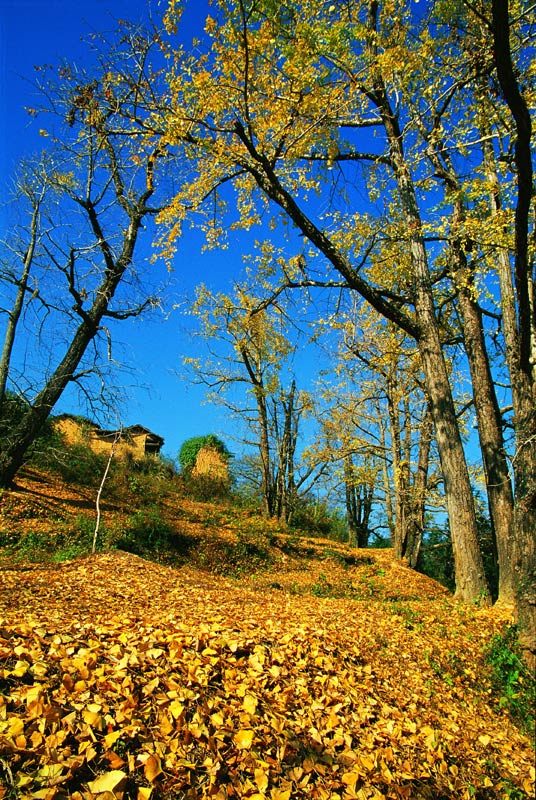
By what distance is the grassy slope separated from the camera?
241cm

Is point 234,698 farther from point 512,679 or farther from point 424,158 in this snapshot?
point 424,158

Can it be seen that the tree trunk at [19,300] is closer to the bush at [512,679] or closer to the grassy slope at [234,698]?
the grassy slope at [234,698]

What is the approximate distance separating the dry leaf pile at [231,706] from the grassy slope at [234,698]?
11mm

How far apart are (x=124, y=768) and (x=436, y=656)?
4048mm

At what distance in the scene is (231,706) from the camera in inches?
121

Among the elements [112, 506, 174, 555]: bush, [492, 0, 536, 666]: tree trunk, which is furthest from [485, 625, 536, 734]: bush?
[112, 506, 174, 555]: bush

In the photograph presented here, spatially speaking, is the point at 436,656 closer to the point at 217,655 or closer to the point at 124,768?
the point at 217,655

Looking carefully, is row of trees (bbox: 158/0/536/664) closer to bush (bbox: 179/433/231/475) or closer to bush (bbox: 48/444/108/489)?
bush (bbox: 48/444/108/489)

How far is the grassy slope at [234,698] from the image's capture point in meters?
2.41

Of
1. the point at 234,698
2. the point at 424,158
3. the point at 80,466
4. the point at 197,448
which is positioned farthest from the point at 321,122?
the point at 197,448

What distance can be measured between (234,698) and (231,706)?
12cm

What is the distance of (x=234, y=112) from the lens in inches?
245

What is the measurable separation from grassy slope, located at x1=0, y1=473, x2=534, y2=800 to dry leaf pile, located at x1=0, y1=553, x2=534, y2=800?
0.04ft

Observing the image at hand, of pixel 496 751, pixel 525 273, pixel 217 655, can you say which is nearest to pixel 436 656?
pixel 496 751
